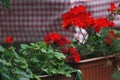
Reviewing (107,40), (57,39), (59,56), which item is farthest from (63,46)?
(107,40)

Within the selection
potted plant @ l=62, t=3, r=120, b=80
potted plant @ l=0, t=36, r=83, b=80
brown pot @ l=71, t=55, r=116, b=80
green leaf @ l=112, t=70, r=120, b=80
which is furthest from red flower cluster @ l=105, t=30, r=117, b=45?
potted plant @ l=0, t=36, r=83, b=80

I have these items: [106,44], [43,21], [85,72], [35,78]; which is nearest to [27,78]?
[35,78]

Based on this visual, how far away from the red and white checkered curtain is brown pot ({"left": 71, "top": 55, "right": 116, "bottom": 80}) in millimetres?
1462

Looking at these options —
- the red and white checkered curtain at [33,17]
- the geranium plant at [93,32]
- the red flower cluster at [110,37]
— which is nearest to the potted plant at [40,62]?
the geranium plant at [93,32]

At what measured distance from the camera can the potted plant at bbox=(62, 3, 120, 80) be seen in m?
2.80

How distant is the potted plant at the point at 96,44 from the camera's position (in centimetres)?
280

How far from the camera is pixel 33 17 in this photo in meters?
4.40

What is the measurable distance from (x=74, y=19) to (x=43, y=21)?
1.57 metres

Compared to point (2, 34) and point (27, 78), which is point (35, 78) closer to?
point (27, 78)

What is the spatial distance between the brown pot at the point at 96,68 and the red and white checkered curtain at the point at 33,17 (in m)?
1.46

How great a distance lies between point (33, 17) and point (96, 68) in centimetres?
173

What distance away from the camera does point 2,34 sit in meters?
4.41

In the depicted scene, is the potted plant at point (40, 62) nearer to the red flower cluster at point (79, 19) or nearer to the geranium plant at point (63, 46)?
the geranium plant at point (63, 46)

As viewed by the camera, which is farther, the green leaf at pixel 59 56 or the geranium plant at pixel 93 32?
the geranium plant at pixel 93 32
